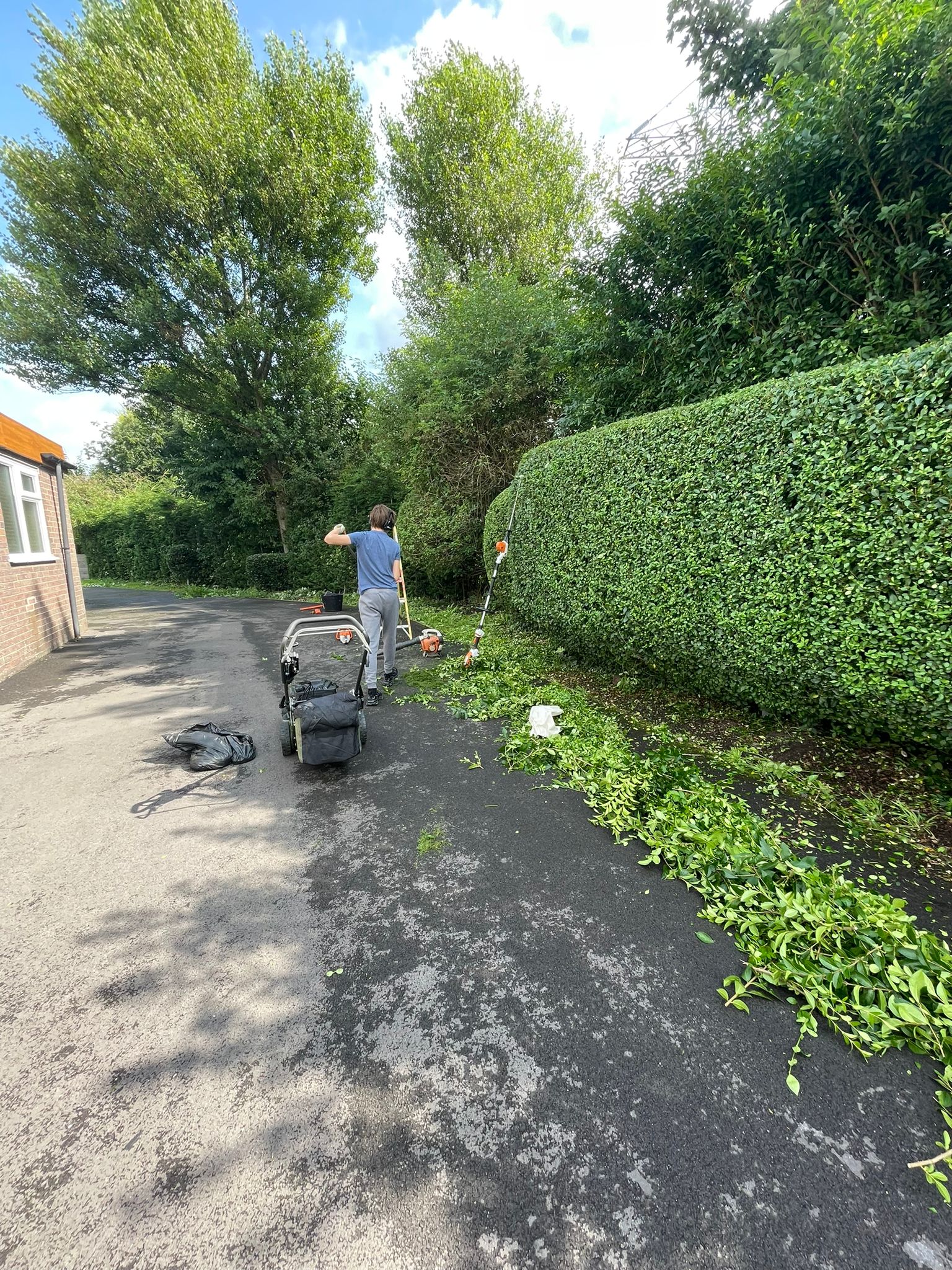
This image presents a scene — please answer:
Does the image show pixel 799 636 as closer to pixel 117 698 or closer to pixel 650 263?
pixel 650 263

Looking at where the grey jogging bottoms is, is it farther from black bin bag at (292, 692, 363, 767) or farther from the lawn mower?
black bin bag at (292, 692, 363, 767)

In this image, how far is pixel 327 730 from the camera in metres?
3.75

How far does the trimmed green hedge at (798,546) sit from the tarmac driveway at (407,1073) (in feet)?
6.48

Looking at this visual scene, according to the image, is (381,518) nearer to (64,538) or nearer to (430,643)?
(430,643)

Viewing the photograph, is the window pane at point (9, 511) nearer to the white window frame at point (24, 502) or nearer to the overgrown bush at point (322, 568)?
the white window frame at point (24, 502)

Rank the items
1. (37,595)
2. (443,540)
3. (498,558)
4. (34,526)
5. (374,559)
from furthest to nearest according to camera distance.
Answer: (443,540), (34,526), (37,595), (498,558), (374,559)

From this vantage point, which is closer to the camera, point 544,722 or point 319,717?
point 319,717

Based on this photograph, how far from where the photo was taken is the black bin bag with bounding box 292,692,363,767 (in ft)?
12.2

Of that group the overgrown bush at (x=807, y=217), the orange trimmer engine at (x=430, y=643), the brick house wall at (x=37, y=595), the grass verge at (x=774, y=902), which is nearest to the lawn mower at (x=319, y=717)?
the grass verge at (x=774, y=902)

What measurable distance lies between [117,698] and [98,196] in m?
15.7

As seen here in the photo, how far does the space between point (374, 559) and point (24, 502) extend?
683 cm

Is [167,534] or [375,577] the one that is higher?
[167,534]

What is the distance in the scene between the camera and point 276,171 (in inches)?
Answer: 562

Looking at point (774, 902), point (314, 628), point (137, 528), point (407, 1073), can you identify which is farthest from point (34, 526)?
point (137, 528)
